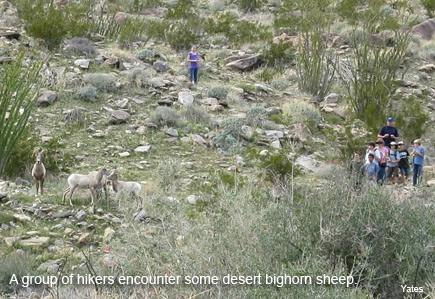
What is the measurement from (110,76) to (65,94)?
4.37 feet

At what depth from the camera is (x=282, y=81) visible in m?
18.7

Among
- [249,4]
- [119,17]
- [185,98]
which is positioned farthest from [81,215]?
[249,4]

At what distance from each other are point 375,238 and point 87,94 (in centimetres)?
973

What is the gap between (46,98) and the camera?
13.6 meters

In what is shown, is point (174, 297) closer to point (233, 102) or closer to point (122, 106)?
point (122, 106)

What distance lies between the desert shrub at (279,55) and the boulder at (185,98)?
232 inches

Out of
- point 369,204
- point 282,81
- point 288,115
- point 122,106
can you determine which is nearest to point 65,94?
point 122,106

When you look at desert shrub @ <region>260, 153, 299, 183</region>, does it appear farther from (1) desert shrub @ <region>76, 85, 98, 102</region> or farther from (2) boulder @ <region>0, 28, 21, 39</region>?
Answer: (2) boulder @ <region>0, 28, 21, 39</region>

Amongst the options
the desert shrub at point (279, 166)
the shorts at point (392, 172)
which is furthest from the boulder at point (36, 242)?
the shorts at point (392, 172)

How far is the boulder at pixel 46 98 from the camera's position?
535 inches


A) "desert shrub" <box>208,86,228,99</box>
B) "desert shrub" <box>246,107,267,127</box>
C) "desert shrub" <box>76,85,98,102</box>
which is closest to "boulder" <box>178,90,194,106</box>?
"desert shrub" <box>208,86,228,99</box>

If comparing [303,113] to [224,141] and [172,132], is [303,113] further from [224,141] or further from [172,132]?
[172,132]

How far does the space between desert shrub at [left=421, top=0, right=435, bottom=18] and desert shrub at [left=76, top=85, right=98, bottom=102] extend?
18.1 metres

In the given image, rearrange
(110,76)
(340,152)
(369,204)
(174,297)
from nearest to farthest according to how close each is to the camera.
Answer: (174,297), (369,204), (340,152), (110,76)
